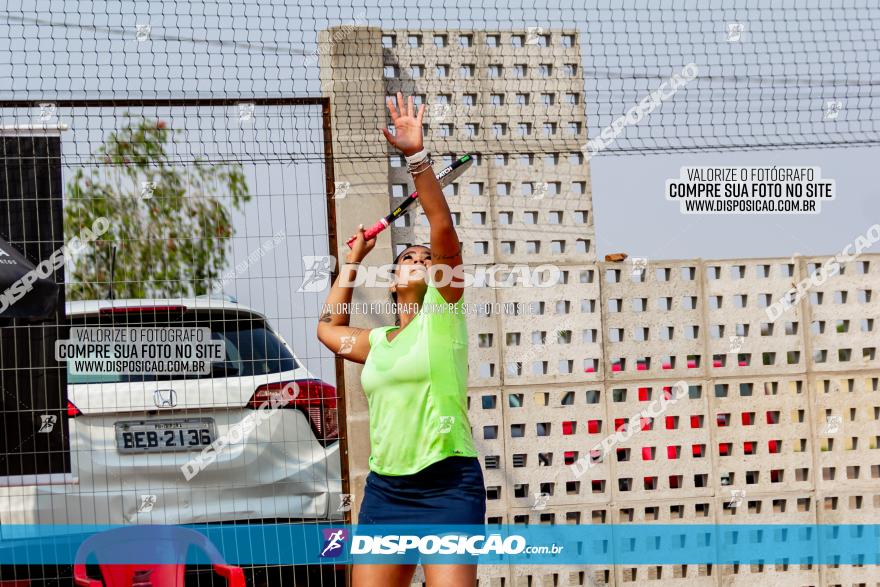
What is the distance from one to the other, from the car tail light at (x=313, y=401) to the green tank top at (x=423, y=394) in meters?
1.69

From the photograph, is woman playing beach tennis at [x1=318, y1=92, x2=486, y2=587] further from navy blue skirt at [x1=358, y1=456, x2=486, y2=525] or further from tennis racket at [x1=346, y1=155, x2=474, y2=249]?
tennis racket at [x1=346, y1=155, x2=474, y2=249]

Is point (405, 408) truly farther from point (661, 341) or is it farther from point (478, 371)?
point (661, 341)

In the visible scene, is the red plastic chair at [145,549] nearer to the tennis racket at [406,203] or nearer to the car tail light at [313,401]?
the car tail light at [313,401]

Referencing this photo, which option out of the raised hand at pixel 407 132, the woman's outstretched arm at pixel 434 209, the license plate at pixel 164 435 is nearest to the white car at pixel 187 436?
the license plate at pixel 164 435

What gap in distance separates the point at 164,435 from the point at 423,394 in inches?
86.7

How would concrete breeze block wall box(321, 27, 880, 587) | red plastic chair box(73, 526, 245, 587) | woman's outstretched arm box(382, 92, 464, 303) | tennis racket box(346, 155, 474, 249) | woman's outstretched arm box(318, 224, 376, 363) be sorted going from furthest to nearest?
A: concrete breeze block wall box(321, 27, 880, 587), red plastic chair box(73, 526, 245, 587), tennis racket box(346, 155, 474, 249), woman's outstretched arm box(318, 224, 376, 363), woman's outstretched arm box(382, 92, 464, 303)

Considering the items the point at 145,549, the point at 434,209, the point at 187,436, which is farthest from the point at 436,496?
the point at 145,549

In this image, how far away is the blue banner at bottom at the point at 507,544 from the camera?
5516 millimetres

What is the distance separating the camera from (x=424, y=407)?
387cm

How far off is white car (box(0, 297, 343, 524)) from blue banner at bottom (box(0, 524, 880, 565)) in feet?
0.29

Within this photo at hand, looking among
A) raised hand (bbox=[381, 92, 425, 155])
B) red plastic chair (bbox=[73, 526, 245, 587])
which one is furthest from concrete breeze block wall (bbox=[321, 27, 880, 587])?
raised hand (bbox=[381, 92, 425, 155])

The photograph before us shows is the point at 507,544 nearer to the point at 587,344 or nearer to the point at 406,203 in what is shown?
the point at 587,344

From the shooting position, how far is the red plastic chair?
548cm

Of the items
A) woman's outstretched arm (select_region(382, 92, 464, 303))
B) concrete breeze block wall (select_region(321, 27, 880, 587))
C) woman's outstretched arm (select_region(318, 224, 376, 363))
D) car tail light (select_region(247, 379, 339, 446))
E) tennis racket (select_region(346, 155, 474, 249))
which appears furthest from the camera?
concrete breeze block wall (select_region(321, 27, 880, 587))
